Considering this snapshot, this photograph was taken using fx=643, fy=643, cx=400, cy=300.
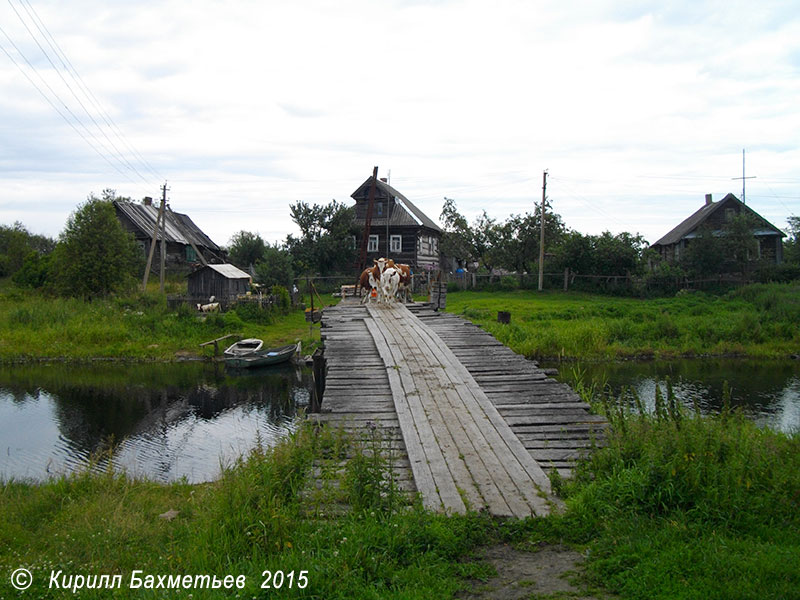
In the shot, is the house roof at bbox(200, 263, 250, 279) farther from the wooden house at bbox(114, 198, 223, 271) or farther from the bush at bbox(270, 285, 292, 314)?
the wooden house at bbox(114, 198, 223, 271)

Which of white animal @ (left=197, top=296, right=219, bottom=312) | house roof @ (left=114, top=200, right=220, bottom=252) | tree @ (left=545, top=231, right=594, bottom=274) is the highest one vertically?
house roof @ (left=114, top=200, right=220, bottom=252)

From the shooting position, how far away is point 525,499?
18.7 ft

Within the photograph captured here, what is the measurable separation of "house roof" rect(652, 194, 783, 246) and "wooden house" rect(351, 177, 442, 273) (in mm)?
17866

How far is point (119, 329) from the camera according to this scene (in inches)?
1090

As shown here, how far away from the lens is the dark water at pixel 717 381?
54.8 feet

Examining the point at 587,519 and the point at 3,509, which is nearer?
the point at 587,519

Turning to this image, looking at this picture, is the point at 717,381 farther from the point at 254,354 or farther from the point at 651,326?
the point at 254,354

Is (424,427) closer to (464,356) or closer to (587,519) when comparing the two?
(587,519)

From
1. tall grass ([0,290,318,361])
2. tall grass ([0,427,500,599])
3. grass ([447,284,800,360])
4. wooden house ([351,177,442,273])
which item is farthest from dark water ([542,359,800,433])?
wooden house ([351,177,442,273])

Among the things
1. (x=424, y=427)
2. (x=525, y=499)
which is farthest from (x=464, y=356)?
(x=525, y=499)

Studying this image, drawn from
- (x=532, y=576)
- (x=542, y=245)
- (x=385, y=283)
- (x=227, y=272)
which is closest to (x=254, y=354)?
(x=385, y=283)

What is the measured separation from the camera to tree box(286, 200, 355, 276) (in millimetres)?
40406

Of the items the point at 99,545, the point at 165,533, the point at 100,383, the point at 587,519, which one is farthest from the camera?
the point at 100,383

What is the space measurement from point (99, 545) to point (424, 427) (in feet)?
11.8
